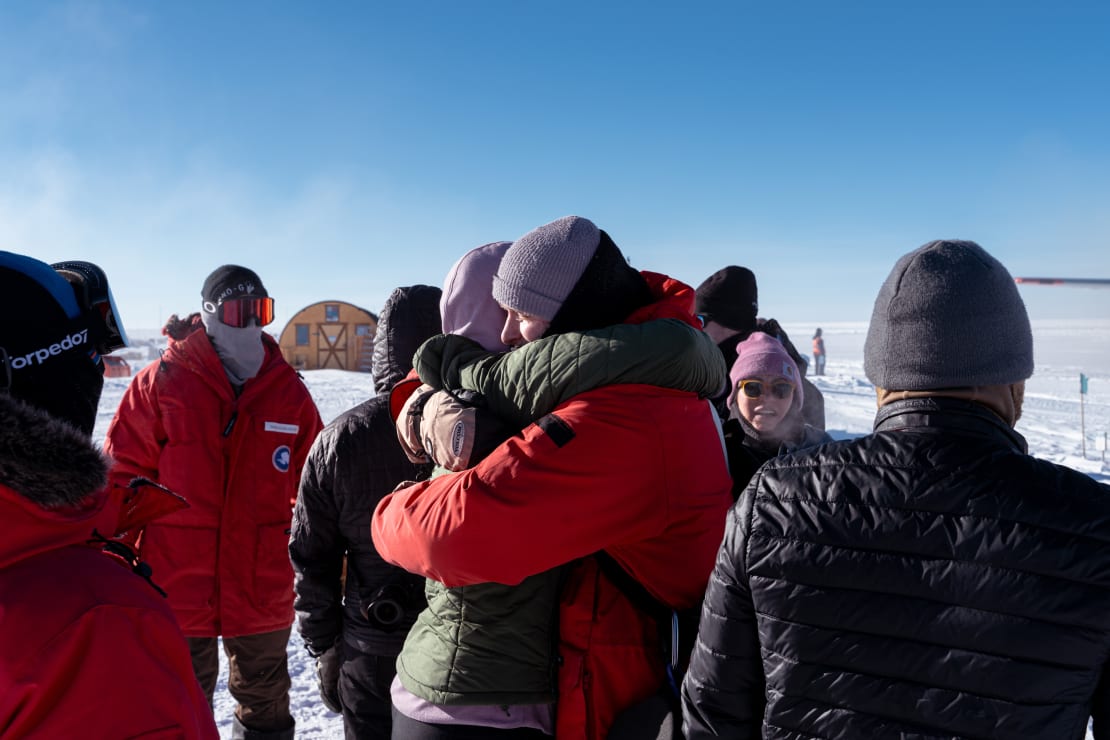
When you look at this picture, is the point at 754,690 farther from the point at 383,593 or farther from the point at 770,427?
the point at 770,427

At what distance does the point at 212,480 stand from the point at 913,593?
3.09 meters

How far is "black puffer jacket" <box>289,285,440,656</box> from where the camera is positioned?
8.58 feet

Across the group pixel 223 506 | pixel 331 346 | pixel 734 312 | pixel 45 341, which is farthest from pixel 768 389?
pixel 331 346

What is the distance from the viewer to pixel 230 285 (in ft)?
12.4

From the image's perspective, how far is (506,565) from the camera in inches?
57.7

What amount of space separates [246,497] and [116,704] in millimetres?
2714

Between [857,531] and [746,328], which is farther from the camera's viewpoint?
[746,328]

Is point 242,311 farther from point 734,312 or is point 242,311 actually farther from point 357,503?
point 734,312

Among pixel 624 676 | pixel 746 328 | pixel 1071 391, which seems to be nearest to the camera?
pixel 624 676

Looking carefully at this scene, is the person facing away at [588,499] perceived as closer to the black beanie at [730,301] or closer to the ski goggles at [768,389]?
the ski goggles at [768,389]

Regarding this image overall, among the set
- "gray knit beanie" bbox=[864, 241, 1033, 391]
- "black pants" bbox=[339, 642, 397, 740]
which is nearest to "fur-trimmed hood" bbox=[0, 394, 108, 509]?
"gray knit beanie" bbox=[864, 241, 1033, 391]

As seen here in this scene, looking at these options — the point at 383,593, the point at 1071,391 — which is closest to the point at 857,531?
the point at 383,593

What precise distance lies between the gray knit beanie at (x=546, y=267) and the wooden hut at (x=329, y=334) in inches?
1039

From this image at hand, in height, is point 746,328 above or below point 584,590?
above
